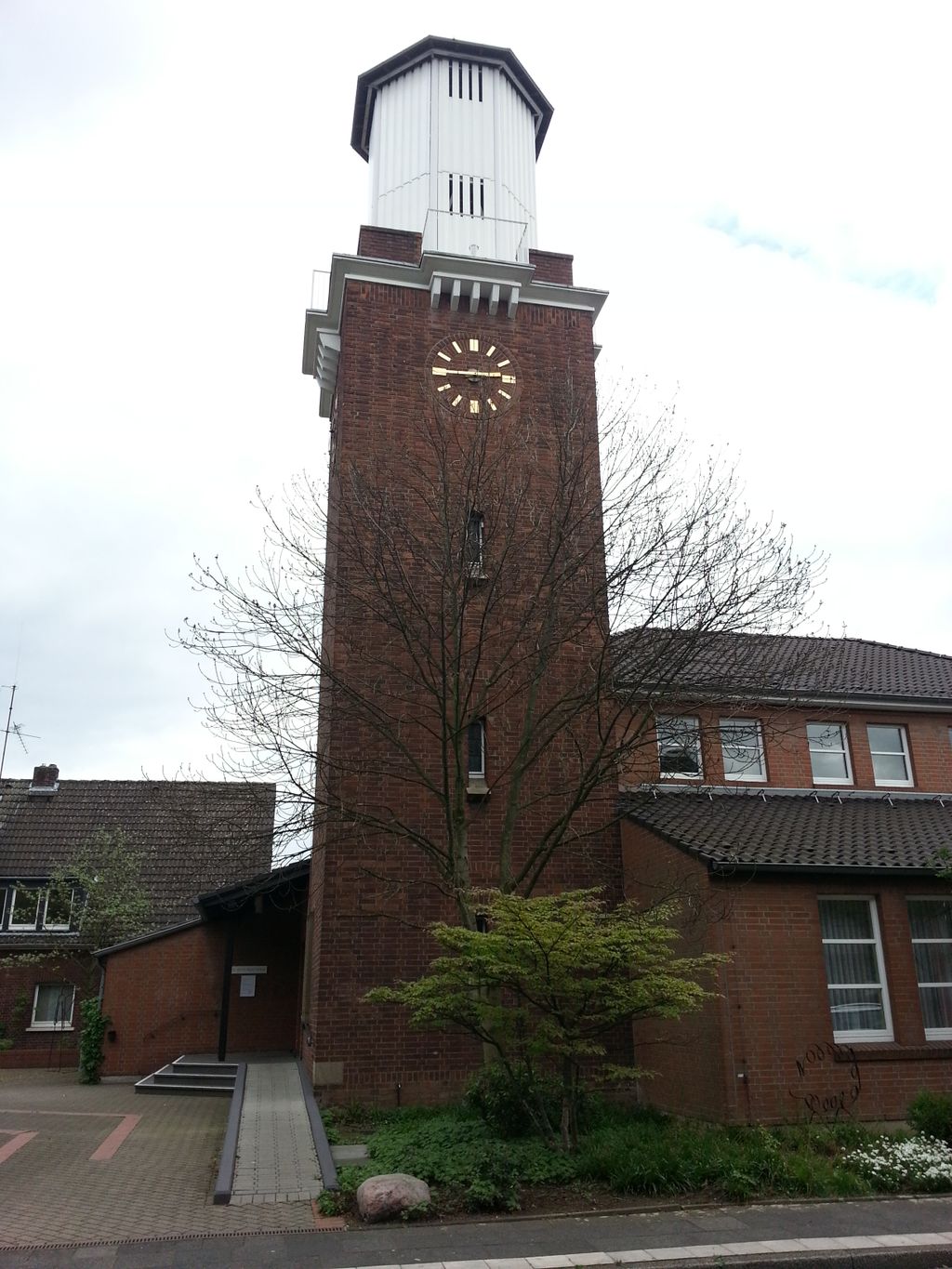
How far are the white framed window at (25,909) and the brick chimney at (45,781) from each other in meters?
4.20

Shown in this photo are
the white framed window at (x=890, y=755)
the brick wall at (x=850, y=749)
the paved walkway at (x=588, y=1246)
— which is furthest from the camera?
the white framed window at (x=890, y=755)

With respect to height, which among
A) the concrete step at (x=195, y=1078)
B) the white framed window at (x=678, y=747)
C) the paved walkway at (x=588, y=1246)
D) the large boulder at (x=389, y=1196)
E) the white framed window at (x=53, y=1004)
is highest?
the white framed window at (x=678, y=747)

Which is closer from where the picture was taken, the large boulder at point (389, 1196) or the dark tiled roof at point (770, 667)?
the large boulder at point (389, 1196)

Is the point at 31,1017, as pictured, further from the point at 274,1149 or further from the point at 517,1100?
the point at 517,1100

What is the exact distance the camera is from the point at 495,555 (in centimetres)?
1484

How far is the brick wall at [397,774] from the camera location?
14172mm

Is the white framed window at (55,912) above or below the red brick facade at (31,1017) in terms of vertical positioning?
above

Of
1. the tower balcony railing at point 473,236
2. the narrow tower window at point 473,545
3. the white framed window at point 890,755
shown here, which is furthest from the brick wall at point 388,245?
the white framed window at point 890,755

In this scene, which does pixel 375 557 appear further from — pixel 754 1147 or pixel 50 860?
pixel 50 860

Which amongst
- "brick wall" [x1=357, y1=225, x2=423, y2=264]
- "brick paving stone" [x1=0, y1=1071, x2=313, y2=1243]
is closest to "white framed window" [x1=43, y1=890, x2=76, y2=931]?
"brick paving stone" [x1=0, y1=1071, x2=313, y2=1243]

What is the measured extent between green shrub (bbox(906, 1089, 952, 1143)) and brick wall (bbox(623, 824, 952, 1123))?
89 centimetres

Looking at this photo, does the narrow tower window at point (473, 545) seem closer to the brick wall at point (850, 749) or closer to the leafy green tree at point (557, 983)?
the brick wall at point (850, 749)

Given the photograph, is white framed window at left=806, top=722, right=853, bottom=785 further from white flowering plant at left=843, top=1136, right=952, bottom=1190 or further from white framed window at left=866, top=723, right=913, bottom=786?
white flowering plant at left=843, top=1136, right=952, bottom=1190

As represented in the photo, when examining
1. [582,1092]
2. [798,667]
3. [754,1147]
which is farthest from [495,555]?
[754,1147]
